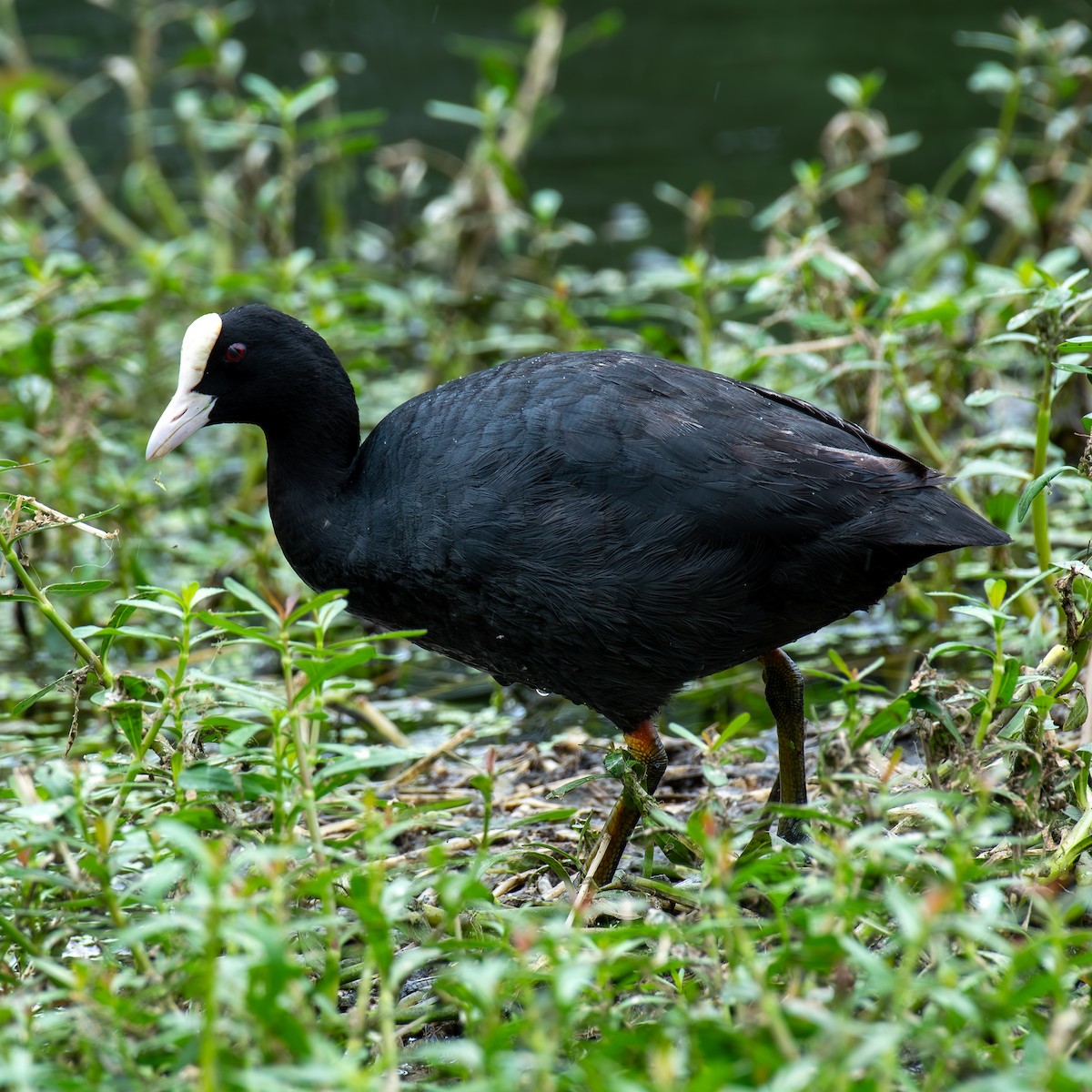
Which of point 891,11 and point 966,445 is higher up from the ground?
point 891,11

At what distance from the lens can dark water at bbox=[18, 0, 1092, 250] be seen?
845 centimetres

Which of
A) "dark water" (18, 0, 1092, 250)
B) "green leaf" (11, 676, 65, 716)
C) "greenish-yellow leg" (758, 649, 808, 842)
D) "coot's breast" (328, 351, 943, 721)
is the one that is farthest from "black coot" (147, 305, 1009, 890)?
"dark water" (18, 0, 1092, 250)

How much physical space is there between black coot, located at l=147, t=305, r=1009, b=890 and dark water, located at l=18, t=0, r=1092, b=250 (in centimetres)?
494

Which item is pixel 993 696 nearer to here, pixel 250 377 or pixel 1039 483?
pixel 1039 483

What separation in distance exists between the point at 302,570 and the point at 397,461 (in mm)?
344

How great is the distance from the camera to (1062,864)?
8.20 ft

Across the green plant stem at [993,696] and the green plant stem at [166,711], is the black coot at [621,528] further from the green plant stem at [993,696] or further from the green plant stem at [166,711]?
the green plant stem at [166,711]

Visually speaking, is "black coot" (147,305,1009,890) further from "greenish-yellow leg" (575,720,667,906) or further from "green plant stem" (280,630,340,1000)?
"green plant stem" (280,630,340,1000)

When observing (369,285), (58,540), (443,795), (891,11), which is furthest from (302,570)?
(891,11)

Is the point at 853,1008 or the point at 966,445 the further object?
the point at 966,445

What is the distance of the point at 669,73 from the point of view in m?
9.77

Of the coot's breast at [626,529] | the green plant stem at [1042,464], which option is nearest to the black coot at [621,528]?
the coot's breast at [626,529]

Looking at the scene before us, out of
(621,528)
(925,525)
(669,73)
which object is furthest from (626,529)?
(669,73)

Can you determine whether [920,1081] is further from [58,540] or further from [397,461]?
[58,540]
